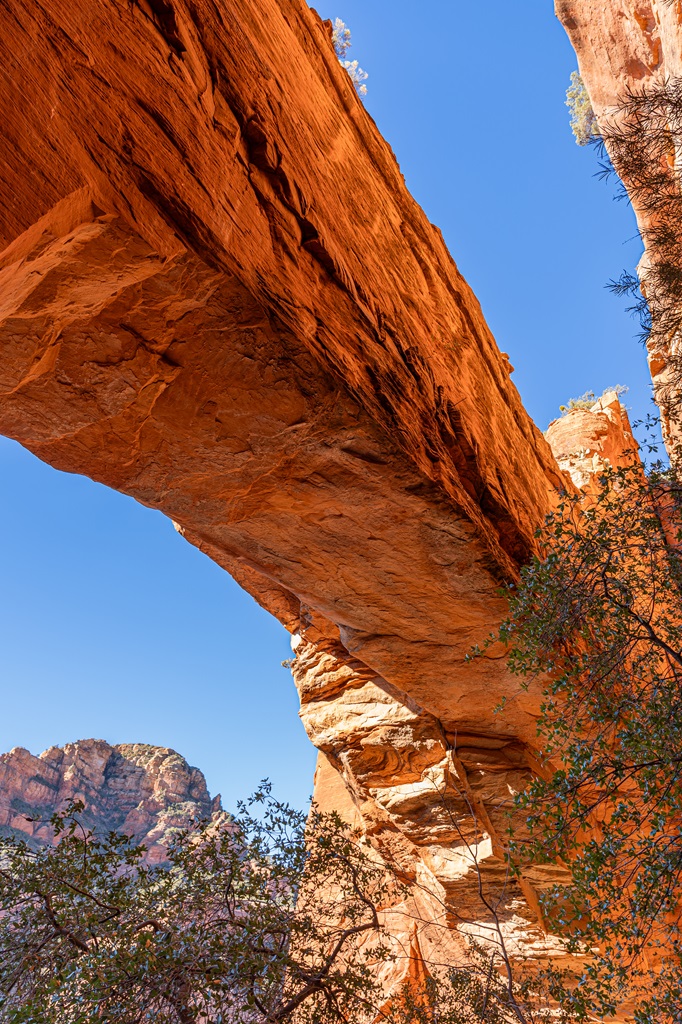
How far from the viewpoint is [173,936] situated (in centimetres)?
591

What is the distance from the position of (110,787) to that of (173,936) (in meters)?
52.1

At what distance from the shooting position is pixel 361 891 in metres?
8.29

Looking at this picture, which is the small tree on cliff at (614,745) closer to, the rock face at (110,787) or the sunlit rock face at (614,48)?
the sunlit rock face at (614,48)

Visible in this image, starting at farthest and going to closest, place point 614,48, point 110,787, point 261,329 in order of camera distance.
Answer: point 110,787 → point 614,48 → point 261,329

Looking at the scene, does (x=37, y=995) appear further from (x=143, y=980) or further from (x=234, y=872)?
(x=234, y=872)

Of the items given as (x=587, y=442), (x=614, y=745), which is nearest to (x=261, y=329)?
(x=614, y=745)

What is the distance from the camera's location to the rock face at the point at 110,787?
47438mm

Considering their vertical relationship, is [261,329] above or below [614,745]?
above

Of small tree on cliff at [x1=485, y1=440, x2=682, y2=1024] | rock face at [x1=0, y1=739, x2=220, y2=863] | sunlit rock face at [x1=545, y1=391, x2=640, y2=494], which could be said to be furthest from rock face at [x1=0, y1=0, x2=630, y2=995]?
rock face at [x1=0, y1=739, x2=220, y2=863]

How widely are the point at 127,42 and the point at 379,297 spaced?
3126mm

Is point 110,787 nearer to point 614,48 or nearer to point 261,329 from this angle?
point 261,329

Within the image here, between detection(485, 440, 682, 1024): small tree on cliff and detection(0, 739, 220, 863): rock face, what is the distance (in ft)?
154

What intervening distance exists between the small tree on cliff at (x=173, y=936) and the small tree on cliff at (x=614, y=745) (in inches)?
→ 69.5

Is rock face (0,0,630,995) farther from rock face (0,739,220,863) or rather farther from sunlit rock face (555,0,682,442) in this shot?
rock face (0,739,220,863)
